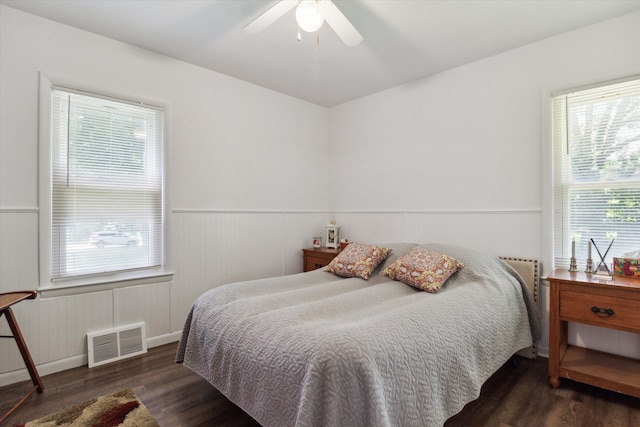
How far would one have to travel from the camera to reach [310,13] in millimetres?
1688

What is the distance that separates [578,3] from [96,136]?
11.6 ft

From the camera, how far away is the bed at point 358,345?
1.23 metres

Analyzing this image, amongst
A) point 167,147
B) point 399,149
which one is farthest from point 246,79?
point 399,149

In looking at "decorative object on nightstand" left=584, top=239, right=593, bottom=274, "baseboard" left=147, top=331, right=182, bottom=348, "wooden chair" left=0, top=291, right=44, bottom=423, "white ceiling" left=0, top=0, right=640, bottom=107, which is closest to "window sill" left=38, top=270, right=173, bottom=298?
"wooden chair" left=0, top=291, right=44, bottom=423

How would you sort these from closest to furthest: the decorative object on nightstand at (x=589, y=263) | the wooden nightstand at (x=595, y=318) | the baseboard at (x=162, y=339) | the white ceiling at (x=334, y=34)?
1. the wooden nightstand at (x=595, y=318)
2. the white ceiling at (x=334, y=34)
3. the decorative object on nightstand at (x=589, y=263)
4. the baseboard at (x=162, y=339)

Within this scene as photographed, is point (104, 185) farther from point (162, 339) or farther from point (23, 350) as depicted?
point (162, 339)

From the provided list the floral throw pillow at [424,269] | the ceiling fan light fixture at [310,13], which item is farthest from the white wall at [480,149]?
the ceiling fan light fixture at [310,13]

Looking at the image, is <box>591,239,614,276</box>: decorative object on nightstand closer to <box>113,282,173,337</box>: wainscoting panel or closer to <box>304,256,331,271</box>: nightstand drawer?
<box>304,256,331,271</box>: nightstand drawer

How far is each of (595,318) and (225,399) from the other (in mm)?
2329


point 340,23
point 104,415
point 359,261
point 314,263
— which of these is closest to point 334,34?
point 340,23

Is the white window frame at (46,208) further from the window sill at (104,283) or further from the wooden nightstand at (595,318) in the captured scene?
the wooden nightstand at (595,318)

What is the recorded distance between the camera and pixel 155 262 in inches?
111

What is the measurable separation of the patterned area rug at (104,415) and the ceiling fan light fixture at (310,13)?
7.56ft

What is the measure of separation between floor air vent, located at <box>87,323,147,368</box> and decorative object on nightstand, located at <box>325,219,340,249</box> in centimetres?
209
